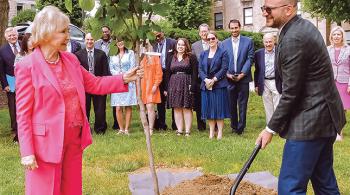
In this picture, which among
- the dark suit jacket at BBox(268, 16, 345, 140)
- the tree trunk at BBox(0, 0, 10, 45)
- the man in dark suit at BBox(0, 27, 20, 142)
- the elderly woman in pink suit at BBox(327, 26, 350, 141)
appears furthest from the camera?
the tree trunk at BBox(0, 0, 10, 45)

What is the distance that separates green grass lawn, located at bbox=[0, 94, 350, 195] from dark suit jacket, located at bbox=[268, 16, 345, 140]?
2.30 m

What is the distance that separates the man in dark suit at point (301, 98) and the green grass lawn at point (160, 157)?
85.8 inches

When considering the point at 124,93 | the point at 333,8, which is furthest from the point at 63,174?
the point at 333,8

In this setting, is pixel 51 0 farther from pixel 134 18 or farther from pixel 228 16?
pixel 134 18

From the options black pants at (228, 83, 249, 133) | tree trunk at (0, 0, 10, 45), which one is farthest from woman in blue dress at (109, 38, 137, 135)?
tree trunk at (0, 0, 10, 45)

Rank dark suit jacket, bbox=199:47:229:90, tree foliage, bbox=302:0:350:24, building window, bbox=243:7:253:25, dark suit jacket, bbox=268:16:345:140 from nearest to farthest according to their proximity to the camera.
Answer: dark suit jacket, bbox=268:16:345:140, dark suit jacket, bbox=199:47:229:90, tree foliage, bbox=302:0:350:24, building window, bbox=243:7:253:25

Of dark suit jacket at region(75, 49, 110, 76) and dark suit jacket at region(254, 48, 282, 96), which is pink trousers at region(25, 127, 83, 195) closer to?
dark suit jacket at region(75, 49, 110, 76)

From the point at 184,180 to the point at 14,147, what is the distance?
4.20 m

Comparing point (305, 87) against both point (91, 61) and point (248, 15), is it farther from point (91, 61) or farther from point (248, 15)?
point (248, 15)

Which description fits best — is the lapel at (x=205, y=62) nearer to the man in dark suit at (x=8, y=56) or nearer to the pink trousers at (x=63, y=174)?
the man in dark suit at (x=8, y=56)

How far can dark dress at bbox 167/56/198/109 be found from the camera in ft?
33.5

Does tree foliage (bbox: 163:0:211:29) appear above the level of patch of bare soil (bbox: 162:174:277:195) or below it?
above

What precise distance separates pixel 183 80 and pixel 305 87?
6204 mm

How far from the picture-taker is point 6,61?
979 cm
